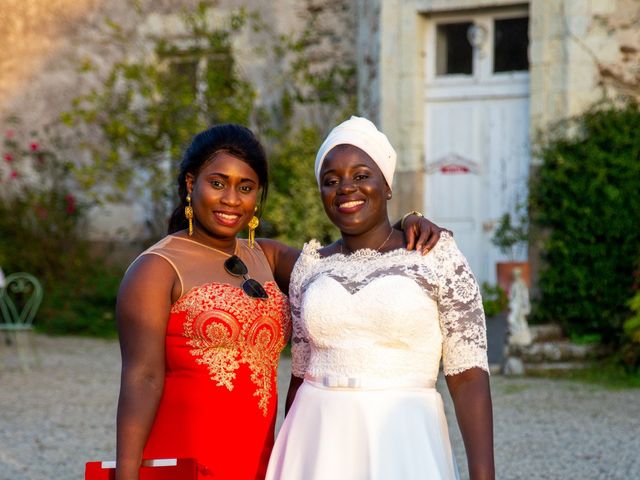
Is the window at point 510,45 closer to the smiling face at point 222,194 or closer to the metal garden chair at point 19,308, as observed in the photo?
the metal garden chair at point 19,308

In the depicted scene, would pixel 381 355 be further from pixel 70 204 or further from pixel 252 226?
pixel 70 204

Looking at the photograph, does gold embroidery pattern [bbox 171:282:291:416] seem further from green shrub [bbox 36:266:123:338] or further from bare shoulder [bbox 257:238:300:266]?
green shrub [bbox 36:266:123:338]

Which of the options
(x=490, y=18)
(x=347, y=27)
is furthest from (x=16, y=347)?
(x=490, y=18)

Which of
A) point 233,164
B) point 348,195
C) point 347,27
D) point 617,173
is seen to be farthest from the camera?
point 347,27

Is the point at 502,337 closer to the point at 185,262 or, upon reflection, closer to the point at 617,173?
the point at 617,173

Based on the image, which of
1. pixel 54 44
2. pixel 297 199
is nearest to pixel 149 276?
pixel 297 199

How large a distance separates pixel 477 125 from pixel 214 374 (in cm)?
740

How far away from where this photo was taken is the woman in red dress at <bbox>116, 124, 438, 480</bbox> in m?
2.92

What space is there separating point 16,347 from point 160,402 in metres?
7.84

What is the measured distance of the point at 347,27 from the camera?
10867 mm

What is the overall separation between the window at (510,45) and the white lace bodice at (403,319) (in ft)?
23.9

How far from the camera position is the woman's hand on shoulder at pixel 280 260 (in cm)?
338

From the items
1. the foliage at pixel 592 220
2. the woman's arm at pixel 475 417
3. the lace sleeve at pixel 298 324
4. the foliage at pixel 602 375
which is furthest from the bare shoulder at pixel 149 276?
the foliage at pixel 592 220

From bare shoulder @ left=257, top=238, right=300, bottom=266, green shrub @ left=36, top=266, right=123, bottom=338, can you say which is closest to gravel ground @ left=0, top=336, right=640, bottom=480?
green shrub @ left=36, top=266, right=123, bottom=338
